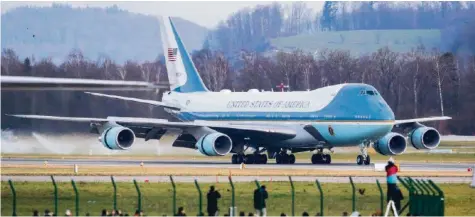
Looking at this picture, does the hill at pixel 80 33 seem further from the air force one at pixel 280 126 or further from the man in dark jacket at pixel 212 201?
the man in dark jacket at pixel 212 201

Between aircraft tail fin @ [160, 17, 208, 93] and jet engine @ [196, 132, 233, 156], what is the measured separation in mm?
8485

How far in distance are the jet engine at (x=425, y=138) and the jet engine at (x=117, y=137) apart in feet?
45.7

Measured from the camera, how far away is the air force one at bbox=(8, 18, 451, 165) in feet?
199

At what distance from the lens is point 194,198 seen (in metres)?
38.8

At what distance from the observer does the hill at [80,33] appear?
255 ft

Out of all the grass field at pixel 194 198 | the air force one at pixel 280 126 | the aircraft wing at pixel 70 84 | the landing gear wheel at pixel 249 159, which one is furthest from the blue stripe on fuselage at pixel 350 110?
the aircraft wing at pixel 70 84

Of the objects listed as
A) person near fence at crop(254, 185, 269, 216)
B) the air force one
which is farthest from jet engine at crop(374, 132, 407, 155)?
person near fence at crop(254, 185, 269, 216)

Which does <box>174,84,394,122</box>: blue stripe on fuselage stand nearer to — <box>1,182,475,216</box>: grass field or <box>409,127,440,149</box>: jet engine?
<box>409,127,440,149</box>: jet engine

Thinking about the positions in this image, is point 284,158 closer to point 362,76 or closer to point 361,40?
point 362,76

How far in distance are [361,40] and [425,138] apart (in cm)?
7458

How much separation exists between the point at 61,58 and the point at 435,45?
42.0 m

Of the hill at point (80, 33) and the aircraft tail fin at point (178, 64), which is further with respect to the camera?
the hill at point (80, 33)

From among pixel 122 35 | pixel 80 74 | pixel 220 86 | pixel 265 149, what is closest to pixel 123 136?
pixel 80 74

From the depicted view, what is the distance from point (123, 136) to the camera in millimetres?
60812
